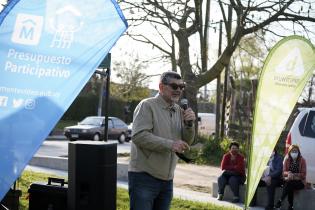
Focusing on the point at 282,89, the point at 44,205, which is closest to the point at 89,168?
the point at 44,205

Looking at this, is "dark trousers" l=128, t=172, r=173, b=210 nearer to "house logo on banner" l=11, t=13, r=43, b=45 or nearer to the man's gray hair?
the man's gray hair

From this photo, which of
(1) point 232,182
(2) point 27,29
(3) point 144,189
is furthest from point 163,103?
(1) point 232,182

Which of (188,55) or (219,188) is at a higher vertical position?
(188,55)

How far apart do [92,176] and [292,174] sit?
571 centimetres

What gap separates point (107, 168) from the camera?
4875mm

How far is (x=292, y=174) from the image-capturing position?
9758mm

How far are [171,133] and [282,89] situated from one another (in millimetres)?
3136

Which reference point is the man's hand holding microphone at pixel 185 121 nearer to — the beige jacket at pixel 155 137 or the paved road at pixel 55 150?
the beige jacket at pixel 155 137

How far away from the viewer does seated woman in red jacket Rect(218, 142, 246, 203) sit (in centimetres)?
1065

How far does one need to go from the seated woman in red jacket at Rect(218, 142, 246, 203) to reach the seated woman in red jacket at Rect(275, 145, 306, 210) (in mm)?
981

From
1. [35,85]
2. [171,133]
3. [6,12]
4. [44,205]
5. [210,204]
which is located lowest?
[210,204]

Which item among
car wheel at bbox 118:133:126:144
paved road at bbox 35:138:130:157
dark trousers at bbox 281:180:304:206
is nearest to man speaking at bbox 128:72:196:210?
dark trousers at bbox 281:180:304:206

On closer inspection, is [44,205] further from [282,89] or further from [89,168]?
[282,89]

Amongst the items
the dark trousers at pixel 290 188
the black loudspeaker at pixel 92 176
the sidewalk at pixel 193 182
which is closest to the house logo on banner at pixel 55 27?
the black loudspeaker at pixel 92 176
